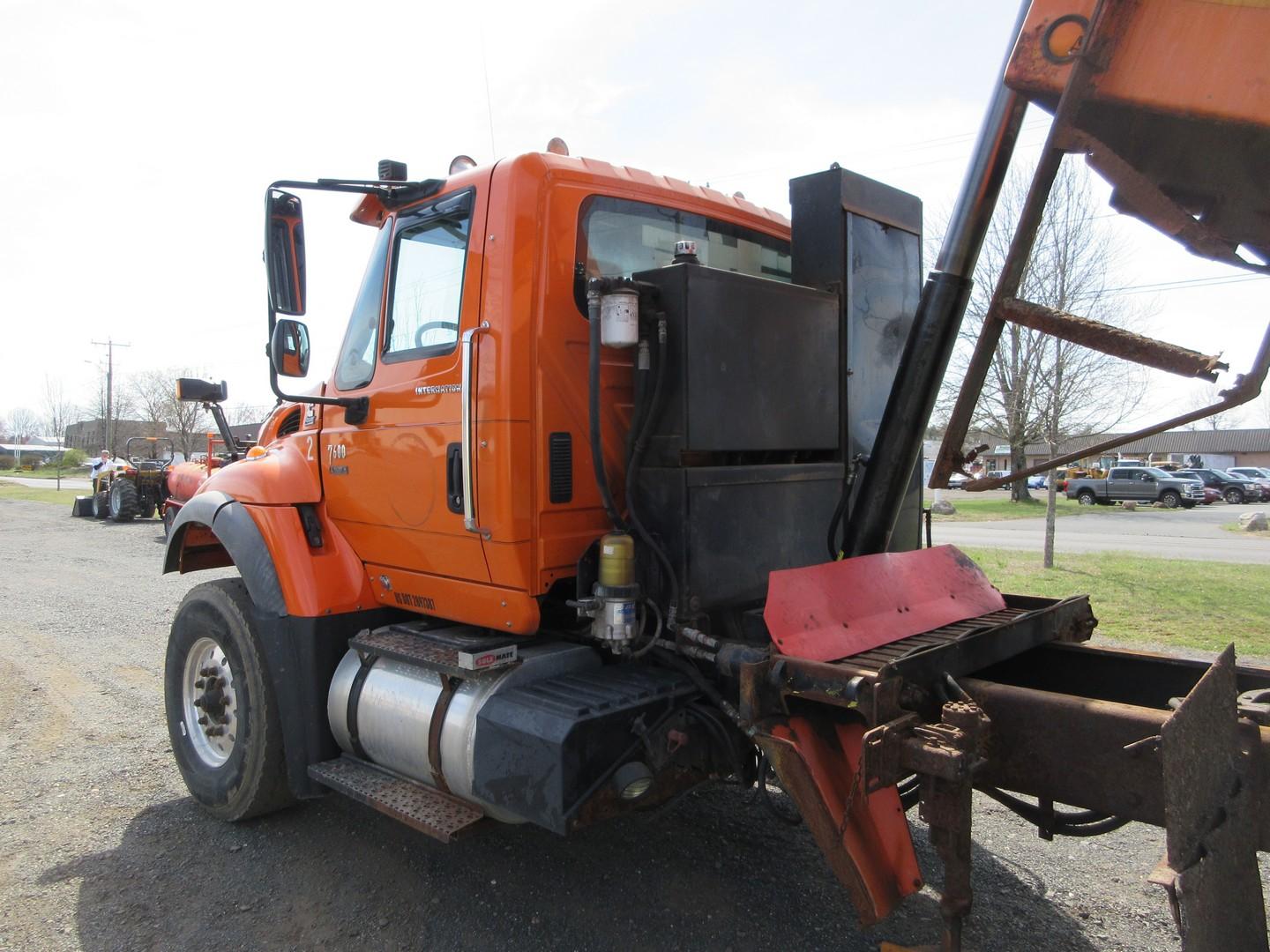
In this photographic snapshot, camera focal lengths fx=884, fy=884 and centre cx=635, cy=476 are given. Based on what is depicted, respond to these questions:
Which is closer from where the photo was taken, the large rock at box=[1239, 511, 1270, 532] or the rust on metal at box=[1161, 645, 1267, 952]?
the rust on metal at box=[1161, 645, 1267, 952]

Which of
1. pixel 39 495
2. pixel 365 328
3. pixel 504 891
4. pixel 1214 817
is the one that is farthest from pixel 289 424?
pixel 39 495

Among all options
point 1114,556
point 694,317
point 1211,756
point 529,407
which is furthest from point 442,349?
point 1114,556

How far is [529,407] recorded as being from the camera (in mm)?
3225

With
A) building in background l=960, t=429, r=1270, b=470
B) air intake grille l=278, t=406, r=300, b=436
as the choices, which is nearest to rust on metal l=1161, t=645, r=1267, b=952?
air intake grille l=278, t=406, r=300, b=436

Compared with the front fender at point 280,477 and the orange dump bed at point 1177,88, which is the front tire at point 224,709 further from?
the orange dump bed at point 1177,88

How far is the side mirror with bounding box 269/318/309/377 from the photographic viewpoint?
3.61 metres

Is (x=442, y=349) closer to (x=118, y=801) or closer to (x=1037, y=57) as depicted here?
(x=1037, y=57)

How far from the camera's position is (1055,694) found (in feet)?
8.67

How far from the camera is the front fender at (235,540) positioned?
391 centimetres

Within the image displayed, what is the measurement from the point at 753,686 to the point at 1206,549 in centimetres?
1777

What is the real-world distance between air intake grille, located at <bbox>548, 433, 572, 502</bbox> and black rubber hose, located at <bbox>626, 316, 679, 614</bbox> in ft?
0.84

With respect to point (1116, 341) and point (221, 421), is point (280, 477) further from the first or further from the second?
point (1116, 341)

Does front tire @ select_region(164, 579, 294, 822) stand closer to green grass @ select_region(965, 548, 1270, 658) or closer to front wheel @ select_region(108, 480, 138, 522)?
green grass @ select_region(965, 548, 1270, 658)

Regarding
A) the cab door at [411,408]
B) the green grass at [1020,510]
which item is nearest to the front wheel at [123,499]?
the cab door at [411,408]
